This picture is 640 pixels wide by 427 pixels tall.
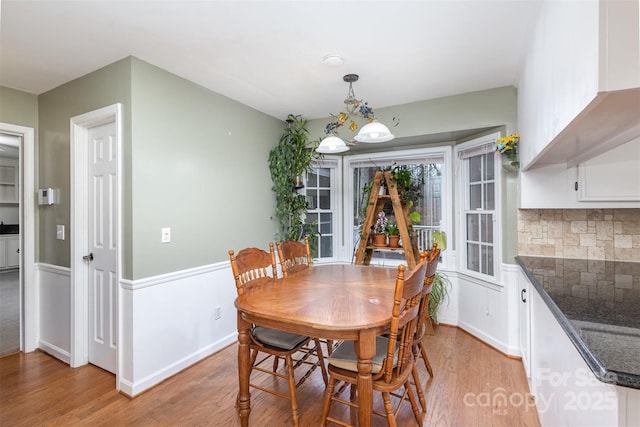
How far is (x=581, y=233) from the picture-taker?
2.40 meters

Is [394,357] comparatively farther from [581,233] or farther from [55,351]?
[55,351]

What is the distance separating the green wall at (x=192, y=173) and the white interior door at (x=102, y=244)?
0.30 m

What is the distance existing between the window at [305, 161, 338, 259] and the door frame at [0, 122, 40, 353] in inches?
110

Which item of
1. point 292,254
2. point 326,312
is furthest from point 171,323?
point 326,312

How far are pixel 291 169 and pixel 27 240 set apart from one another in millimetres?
2673

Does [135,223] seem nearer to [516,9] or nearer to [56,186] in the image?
[56,186]

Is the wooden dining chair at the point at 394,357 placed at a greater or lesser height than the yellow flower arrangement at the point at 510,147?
lesser

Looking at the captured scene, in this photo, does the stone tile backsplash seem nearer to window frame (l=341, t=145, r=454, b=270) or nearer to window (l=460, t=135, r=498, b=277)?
window (l=460, t=135, r=498, b=277)

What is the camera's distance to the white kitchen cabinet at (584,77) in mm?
782

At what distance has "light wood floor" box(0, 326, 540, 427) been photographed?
6.21ft

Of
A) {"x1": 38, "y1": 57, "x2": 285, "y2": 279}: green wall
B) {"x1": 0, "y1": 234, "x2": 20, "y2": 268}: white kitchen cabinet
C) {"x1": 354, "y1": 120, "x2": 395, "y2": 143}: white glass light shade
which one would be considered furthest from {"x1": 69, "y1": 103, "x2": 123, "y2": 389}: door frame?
{"x1": 0, "y1": 234, "x2": 20, "y2": 268}: white kitchen cabinet

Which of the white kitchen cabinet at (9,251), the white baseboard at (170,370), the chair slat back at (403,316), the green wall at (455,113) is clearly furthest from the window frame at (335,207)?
the white kitchen cabinet at (9,251)

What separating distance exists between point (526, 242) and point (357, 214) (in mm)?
1909

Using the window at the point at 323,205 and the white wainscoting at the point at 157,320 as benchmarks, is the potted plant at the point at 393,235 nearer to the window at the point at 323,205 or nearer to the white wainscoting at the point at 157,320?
the window at the point at 323,205
